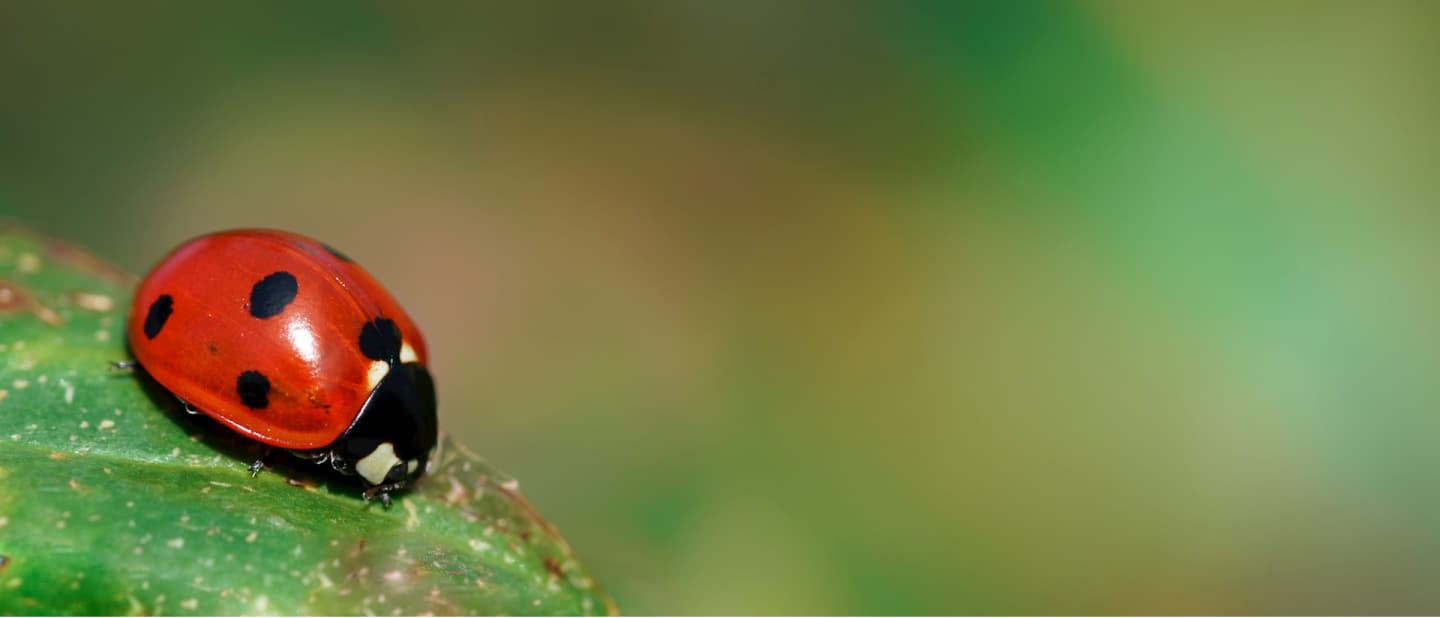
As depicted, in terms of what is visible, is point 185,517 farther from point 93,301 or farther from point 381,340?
point 93,301

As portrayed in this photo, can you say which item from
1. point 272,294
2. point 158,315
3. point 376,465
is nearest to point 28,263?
point 158,315

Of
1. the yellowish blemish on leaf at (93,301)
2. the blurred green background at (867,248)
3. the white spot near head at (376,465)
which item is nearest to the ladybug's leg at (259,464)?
the white spot near head at (376,465)

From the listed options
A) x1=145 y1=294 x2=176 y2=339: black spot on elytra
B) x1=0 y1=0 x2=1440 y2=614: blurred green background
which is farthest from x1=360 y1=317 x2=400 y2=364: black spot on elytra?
x1=0 y1=0 x2=1440 y2=614: blurred green background

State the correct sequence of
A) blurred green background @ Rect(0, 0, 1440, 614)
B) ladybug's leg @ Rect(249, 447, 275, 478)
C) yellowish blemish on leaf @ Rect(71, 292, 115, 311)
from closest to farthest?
ladybug's leg @ Rect(249, 447, 275, 478)
yellowish blemish on leaf @ Rect(71, 292, 115, 311)
blurred green background @ Rect(0, 0, 1440, 614)

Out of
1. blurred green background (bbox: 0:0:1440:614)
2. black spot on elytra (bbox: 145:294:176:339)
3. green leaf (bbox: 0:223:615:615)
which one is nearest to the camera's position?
green leaf (bbox: 0:223:615:615)

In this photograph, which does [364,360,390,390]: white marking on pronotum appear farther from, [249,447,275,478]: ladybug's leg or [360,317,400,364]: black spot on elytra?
[249,447,275,478]: ladybug's leg

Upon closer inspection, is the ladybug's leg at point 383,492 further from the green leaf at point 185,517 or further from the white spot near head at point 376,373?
Result: the white spot near head at point 376,373

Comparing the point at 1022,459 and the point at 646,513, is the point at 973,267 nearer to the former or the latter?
the point at 1022,459
